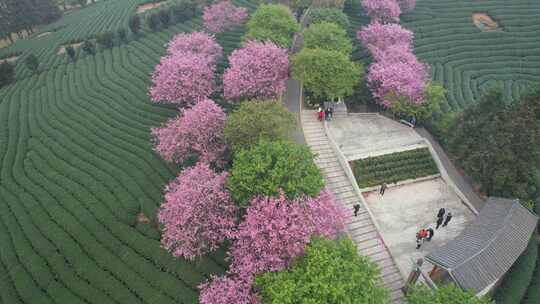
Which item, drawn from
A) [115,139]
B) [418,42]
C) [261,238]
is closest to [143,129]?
[115,139]

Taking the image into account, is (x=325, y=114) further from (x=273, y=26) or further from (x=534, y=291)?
(x=534, y=291)

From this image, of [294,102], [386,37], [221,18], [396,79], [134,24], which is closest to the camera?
[396,79]

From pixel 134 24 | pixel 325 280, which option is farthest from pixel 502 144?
pixel 134 24

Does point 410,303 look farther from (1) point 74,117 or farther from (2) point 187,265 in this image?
(1) point 74,117

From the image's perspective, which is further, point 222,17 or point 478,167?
point 222,17

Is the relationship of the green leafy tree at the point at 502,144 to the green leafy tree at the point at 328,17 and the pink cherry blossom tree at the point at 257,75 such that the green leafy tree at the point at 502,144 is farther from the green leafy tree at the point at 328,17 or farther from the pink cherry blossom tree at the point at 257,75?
the green leafy tree at the point at 328,17
